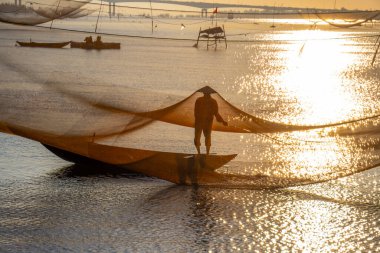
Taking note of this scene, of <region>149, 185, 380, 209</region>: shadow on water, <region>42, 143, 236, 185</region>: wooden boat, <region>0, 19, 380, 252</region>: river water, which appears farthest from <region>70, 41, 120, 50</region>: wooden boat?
<region>149, 185, 380, 209</region>: shadow on water

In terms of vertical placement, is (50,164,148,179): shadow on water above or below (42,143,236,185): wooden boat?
below

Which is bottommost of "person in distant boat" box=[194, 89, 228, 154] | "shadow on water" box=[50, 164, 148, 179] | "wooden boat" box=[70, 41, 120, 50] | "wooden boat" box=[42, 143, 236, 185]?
"wooden boat" box=[70, 41, 120, 50]

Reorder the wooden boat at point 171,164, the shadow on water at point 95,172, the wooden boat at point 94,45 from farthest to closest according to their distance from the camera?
the wooden boat at point 94,45 → the shadow on water at point 95,172 → the wooden boat at point 171,164

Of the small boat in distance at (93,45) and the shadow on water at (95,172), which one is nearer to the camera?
the shadow on water at (95,172)

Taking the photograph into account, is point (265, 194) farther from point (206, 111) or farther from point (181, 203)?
point (206, 111)

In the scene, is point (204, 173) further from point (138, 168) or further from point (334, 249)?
point (334, 249)

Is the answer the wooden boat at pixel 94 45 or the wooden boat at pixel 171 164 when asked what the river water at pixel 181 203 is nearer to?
the wooden boat at pixel 171 164

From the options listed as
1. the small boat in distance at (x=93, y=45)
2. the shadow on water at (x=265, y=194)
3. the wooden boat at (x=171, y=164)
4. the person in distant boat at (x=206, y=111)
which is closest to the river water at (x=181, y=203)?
the shadow on water at (x=265, y=194)

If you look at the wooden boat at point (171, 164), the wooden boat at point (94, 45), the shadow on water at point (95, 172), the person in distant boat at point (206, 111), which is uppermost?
the person in distant boat at point (206, 111)

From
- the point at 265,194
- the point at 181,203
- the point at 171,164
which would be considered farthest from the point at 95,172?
the point at 265,194

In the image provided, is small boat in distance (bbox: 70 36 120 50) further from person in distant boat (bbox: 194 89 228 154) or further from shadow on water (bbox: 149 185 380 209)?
shadow on water (bbox: 149 185 380 209)

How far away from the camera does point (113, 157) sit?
1562 cm

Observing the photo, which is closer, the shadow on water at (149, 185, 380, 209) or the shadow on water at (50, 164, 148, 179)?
the shadow on water at (149, 185, 380, 209)

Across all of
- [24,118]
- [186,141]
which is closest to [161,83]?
[186,141]
